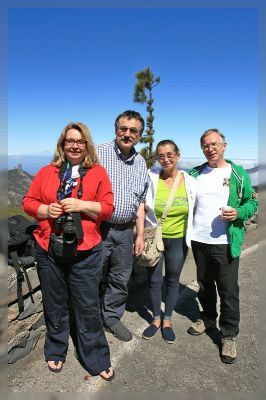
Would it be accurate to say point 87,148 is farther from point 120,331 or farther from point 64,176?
point 120,331

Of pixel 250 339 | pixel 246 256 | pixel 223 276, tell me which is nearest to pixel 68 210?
pixel 223 276

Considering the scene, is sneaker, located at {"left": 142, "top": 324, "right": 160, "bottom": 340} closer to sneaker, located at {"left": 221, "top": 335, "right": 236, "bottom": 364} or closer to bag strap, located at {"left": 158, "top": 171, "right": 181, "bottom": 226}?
sneaker, located at {"left": 221, "top": 335, "right": 236, "bottom": 364}

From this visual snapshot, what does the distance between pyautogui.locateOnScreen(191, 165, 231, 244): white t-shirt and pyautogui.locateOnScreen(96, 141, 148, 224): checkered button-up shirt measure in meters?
0.62

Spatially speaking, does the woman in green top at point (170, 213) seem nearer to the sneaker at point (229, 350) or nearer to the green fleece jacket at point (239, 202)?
the green fleece jacket at point (239, 202)

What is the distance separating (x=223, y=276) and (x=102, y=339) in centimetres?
131

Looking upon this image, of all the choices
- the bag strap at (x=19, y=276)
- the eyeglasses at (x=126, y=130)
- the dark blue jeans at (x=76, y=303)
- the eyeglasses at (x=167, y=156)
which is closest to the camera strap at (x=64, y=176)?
the dark blue jeans at (x=76, y=303)

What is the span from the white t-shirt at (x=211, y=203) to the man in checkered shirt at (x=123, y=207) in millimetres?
574

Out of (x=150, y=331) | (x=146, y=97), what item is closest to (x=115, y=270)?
(x=150, y=331)

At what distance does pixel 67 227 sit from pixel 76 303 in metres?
0.79

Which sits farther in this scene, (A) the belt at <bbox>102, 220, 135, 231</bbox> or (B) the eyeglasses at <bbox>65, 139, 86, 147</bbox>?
(A) the belt at <bbox>102, 220, 135, 231</bbox>

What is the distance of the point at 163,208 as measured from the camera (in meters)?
3.29

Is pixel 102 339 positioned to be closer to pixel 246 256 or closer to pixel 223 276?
pixel 223 276

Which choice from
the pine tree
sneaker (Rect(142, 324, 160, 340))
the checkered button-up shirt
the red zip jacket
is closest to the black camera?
the red zip jacket

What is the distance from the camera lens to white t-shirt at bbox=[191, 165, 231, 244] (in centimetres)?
315
